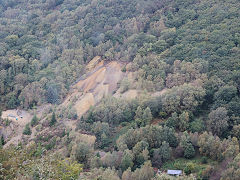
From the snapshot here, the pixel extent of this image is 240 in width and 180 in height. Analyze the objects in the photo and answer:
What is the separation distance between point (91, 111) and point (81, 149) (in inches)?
308

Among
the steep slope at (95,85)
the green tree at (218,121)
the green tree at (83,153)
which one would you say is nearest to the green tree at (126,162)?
the green tree at (83,153)

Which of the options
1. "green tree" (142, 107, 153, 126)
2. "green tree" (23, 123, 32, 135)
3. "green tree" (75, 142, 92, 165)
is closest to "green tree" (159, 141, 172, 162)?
"green tree" (142, 107, 153, 126)

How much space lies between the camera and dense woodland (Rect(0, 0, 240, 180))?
31.3 metres

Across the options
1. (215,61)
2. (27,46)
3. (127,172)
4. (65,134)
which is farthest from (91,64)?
(127,172)

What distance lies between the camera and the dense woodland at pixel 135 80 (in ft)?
103

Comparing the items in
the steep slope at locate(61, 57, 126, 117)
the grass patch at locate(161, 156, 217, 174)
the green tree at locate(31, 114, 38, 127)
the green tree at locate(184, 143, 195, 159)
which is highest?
the steep slope at locate(61, 57, 126, 117)

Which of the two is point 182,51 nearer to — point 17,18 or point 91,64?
point 91,64

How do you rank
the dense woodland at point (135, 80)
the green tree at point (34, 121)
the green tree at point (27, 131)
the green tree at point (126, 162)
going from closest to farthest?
the dense woodland at point (135, 80)
the green tree at point (126, 162)
the green tree at point (27, 131)
the green tree at point (34, 121)

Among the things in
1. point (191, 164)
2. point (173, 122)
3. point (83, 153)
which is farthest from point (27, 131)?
point (191, 164)

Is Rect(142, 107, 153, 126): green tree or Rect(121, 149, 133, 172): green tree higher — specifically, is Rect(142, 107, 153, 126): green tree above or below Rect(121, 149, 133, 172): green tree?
above

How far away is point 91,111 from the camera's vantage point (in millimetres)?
42219

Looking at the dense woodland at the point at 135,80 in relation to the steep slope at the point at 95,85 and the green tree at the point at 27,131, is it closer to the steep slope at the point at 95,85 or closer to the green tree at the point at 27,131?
the green tree at the point at 27,131

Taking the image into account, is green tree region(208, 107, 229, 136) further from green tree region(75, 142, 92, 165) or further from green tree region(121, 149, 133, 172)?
green tree region(75, 142, 92, 165)

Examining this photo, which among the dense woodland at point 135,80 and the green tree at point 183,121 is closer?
the dense woodland at point 135,80
